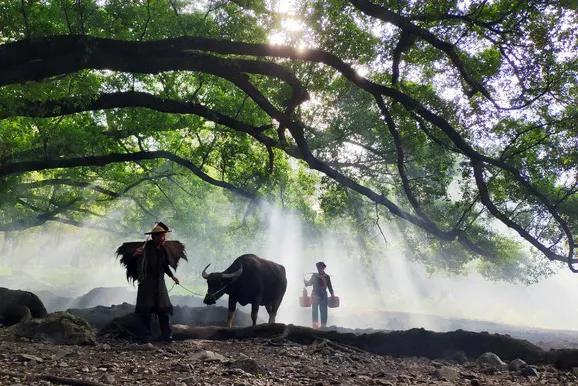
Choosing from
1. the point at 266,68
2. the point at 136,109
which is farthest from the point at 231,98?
the point at 266,68

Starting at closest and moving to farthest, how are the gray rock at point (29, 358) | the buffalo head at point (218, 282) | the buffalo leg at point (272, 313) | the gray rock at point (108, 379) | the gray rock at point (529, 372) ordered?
the gray rock at point (108, 379), the gray rock at point (29, 358), the gray rock at point (529, 372), the buffalo head at point (218, 282), the buffalo leg at point (272, 313)

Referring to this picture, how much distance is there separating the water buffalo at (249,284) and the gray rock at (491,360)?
5554mm

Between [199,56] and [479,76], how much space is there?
733 cm

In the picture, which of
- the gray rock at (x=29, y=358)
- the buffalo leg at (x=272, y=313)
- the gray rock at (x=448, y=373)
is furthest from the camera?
the buffalo leg at (x=272, y=313)

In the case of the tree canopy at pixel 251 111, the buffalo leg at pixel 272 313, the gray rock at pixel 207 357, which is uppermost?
the tree canopy at pixel 251 111

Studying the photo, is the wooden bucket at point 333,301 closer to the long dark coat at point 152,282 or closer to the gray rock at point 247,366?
the long dark coat at point 152,282

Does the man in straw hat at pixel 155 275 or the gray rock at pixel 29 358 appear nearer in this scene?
the gray rock at pixel 29 358

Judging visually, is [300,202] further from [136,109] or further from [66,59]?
[66,59]

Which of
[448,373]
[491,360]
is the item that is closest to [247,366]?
[448,373]

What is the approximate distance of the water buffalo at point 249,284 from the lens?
1317cm

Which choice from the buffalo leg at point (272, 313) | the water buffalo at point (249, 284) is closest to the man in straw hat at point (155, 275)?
the water buffalo at point (249, 284)

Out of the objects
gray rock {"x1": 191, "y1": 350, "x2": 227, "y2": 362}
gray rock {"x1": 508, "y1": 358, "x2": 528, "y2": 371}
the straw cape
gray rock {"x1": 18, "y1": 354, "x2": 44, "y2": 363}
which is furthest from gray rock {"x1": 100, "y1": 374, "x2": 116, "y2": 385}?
gray rock {"x1": 508, "y1": 358, "x2": 528, "y2": 371}

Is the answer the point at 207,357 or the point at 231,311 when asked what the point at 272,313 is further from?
the point at 207,357

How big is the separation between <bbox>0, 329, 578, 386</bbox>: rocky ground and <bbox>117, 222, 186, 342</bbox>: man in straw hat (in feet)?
2.23
